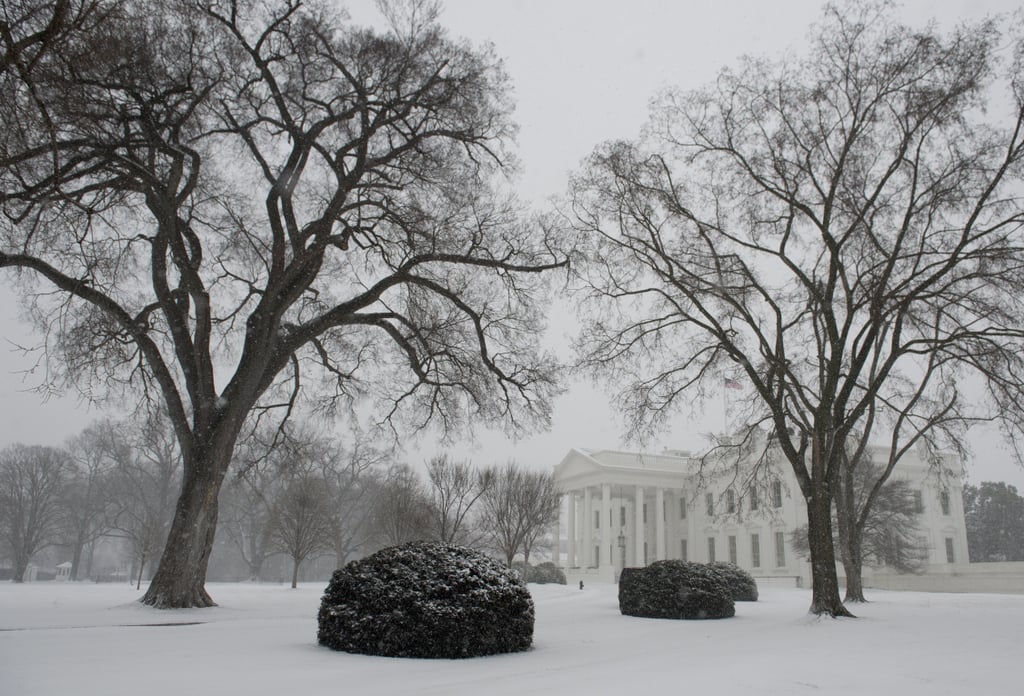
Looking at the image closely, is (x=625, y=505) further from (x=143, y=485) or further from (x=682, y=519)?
(x=143, y=485)

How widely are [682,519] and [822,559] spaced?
51140 millimetres

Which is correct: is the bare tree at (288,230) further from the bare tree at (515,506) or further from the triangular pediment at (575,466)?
the triangular pediment at (575,466)

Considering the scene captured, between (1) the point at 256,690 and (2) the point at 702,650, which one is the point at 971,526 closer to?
(2) the point at 702,650

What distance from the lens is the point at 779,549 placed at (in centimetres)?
5138

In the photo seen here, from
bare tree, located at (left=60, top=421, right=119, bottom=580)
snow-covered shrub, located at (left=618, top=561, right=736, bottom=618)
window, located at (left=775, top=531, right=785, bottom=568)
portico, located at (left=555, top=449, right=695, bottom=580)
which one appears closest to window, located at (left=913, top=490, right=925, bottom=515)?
window, located at (left=775, top=531, right=785, bottom=568)

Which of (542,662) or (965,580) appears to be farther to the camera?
(965,580)

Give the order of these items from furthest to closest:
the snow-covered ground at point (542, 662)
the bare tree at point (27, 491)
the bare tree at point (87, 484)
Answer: the bare tree at point (87, 484)
the bare tree at point (27, 491)
the snow-covered ground at point (542, 662)

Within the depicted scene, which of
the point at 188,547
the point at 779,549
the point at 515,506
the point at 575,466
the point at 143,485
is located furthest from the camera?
the point at 575,466

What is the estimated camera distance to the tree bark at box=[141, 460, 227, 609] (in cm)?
1390

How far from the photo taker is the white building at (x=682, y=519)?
48.5 m

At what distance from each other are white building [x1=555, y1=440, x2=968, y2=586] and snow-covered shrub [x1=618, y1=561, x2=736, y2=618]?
29.6 m

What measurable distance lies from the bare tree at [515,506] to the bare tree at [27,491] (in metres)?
30.4

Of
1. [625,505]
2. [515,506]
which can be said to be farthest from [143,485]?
[625,505]

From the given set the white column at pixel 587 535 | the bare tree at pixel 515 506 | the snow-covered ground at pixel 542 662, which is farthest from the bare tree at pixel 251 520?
the snow-covered ground at pixel 542 662
